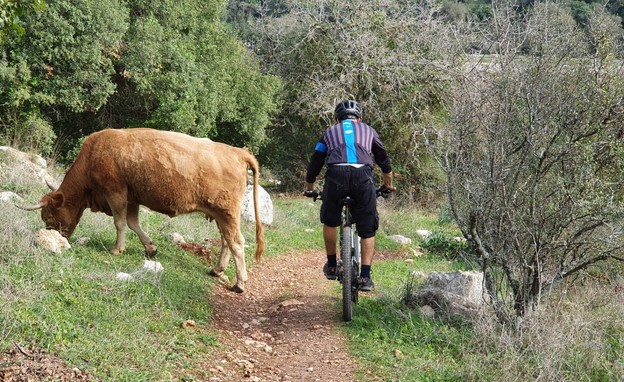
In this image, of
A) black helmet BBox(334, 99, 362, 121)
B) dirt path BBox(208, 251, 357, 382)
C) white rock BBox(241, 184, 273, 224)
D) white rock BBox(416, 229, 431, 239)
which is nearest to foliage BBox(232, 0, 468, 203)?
white rock BBox(416, 229, 431, 239)

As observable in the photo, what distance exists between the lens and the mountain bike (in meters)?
7.12

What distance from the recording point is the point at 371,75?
21656mm

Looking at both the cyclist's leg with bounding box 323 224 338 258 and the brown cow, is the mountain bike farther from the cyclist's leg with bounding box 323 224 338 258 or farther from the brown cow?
the brown cow

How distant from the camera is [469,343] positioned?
6.36 metres

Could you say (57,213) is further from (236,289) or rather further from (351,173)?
(351,173)

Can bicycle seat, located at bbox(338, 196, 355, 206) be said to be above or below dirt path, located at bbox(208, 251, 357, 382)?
above

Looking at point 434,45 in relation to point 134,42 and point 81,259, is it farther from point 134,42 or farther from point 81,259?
point 81,259

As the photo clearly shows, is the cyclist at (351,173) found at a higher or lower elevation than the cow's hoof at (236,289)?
higher

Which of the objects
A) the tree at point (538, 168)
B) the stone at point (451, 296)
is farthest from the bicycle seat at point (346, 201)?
the stone at point (451, 296)

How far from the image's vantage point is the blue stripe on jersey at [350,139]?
23.0ft

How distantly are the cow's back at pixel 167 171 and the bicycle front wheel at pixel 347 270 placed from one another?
5.88 ft

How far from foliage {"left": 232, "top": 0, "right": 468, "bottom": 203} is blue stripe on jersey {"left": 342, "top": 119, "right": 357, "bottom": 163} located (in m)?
13.7

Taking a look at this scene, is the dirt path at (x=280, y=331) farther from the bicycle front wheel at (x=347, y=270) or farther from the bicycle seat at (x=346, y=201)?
the bicycle seat at (x=346, y=201)

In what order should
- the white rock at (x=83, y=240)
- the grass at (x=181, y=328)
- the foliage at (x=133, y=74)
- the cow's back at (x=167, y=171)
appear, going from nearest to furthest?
the grass at (x=181, y=328) < the cow's back at (x=167, y=171) < the white rock at (x=83, y=240) < the foliage at (x=133, y=74)
